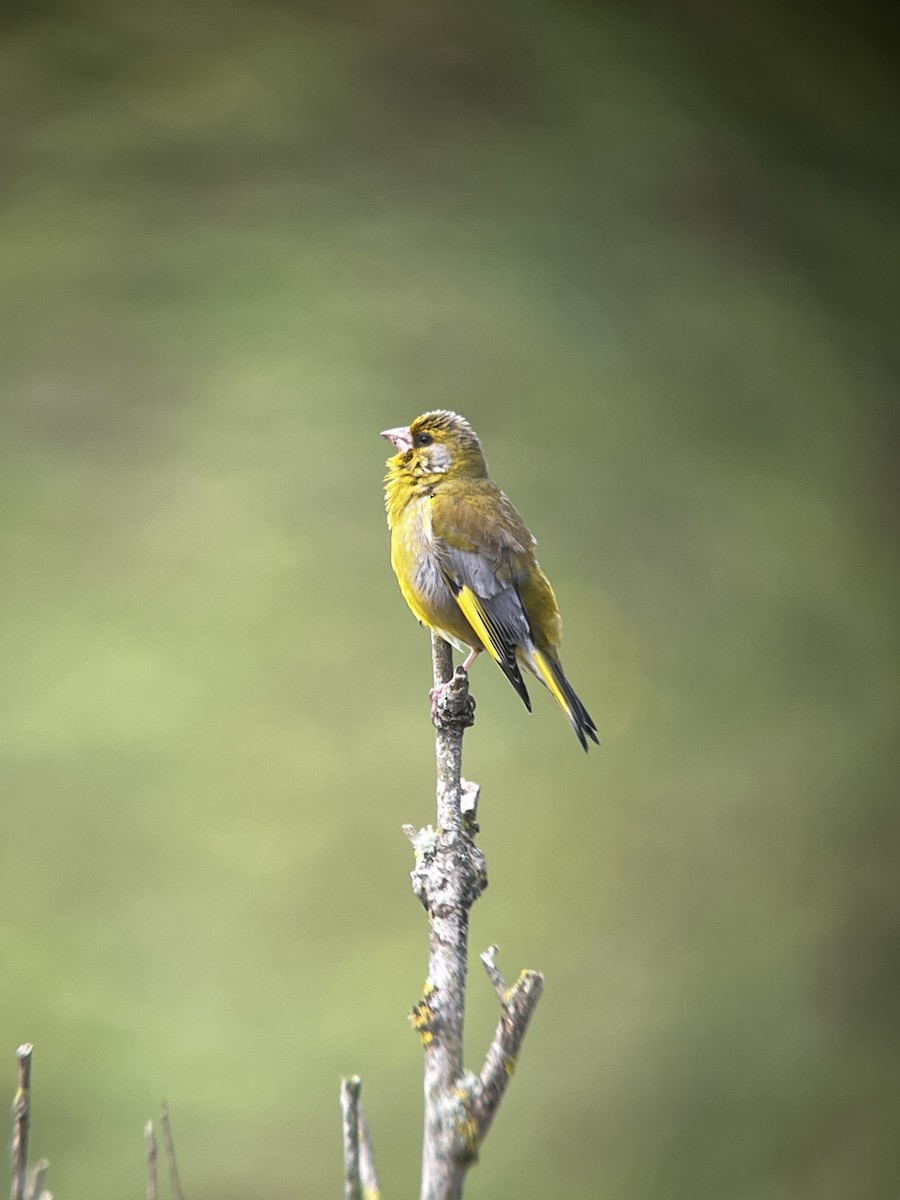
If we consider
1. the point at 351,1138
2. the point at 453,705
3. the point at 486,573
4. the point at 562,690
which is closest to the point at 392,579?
the point at 486,573

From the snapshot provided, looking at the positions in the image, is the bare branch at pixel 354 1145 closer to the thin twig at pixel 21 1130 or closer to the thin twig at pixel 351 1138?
the thin twig at pixel 351 1138

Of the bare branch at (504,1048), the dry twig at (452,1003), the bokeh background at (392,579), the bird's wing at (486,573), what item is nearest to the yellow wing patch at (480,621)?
the bird's wing at (486,573)

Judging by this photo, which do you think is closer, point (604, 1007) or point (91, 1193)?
point (91, 1193)

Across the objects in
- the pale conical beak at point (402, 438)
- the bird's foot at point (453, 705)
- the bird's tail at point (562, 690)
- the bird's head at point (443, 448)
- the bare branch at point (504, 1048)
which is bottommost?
the bare branch at point (504, 1048)

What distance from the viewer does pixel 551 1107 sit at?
279 cm

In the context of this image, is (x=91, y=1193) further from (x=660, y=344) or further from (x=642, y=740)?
(x=660, y=344)

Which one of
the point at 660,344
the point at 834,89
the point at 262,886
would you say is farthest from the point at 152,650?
the point at 834,89

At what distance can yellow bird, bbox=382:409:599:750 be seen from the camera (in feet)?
5.15

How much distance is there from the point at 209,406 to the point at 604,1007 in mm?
1770

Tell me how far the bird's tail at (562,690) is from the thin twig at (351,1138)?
62 centimetres

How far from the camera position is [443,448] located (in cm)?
170

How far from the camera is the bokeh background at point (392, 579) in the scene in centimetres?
274

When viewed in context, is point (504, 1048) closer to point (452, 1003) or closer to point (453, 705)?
point (452, 1003)

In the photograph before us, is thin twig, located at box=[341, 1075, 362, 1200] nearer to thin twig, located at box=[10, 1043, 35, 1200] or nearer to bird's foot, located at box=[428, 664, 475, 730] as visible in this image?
thin twig, located at box=[10, 1043, 35, 1200]
